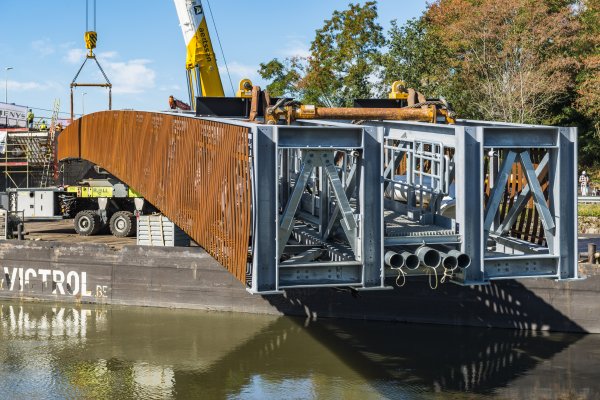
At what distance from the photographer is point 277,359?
22000 mm

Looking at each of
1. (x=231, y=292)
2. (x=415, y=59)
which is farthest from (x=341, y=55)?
(x=231, y=292)

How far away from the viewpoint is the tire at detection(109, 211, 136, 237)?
33.8 metres

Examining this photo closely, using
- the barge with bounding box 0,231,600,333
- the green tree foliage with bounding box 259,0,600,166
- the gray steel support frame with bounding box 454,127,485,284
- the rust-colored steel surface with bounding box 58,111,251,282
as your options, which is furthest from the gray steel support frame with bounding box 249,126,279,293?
the green tree foliage with bounding box 259,0,600,166

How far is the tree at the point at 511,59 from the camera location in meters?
41.3

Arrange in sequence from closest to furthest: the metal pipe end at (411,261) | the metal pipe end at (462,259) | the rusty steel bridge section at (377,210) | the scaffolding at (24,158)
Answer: the rusty steel bridge section at (377,210)
the metal pipe end at (411,261)
the metal pipe end at (462,259)
the scaffolding at (24,158)

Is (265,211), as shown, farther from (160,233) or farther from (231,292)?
(160,233)

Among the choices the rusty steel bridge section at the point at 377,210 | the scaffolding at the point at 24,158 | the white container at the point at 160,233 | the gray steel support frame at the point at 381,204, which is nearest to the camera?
the gray steel support frame at the point at 381,204

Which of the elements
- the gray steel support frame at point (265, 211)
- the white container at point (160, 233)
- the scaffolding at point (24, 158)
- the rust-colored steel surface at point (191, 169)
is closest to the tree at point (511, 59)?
the white container at point (160, 233)

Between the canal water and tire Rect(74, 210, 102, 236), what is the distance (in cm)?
779

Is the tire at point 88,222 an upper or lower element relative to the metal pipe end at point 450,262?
upper

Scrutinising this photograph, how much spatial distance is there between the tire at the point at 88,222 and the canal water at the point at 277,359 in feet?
25.5

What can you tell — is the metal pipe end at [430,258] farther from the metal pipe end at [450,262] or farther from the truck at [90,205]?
the truck at [90,205]

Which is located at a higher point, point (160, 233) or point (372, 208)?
point (372, 208)

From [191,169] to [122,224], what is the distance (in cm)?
1693
